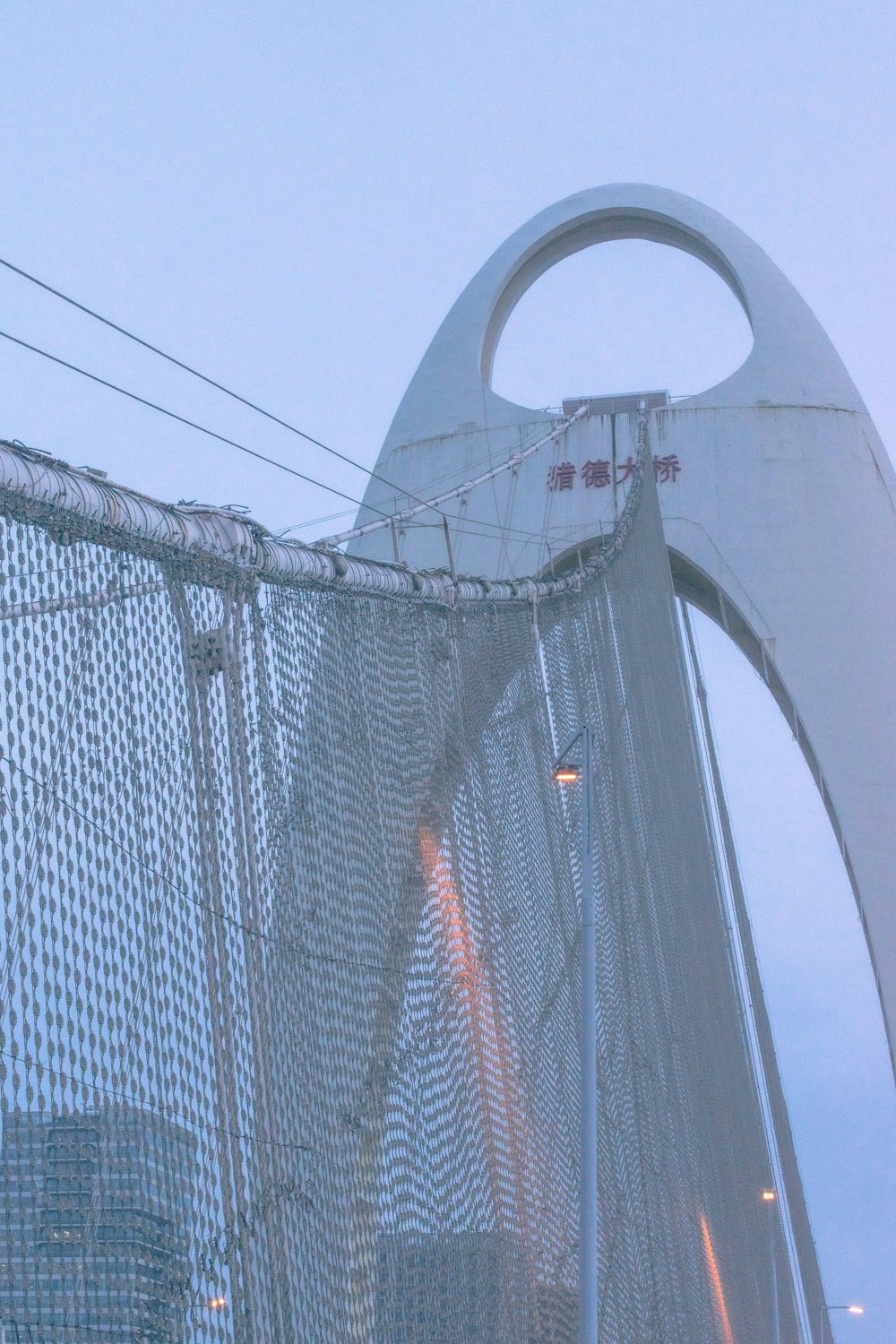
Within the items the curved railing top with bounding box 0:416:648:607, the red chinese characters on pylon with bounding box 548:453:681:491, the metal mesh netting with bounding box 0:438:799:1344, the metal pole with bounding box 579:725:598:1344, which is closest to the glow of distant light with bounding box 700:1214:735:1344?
the metal mesh netting with bounding box 0:438:799:1344

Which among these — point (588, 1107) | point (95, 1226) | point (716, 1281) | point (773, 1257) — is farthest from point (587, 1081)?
point (773, 1257)

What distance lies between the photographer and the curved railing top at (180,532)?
2.74 m

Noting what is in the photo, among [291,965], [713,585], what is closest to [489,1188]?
[291,965]

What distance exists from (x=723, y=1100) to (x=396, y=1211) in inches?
284

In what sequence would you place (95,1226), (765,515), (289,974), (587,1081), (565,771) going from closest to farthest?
(95,1226) < (289,974) < (587,1081) < (565,771) < (765,515)

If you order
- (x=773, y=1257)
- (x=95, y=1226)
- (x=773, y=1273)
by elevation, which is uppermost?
(x=773, y=1257)

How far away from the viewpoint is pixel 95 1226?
2.55 meters

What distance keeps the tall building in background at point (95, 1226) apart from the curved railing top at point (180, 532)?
1.00 m

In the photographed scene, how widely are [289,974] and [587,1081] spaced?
76.5 inches

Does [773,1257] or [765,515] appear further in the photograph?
[773,1257]

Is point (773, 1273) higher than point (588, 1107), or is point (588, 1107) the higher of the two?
point (773, 1273)

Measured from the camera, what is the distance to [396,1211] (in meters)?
3.75

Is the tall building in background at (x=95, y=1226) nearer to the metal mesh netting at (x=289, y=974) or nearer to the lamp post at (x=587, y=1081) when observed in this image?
the metal mesh netting at (x=289, y=974)

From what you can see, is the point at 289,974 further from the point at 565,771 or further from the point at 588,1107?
the point at 565,771
